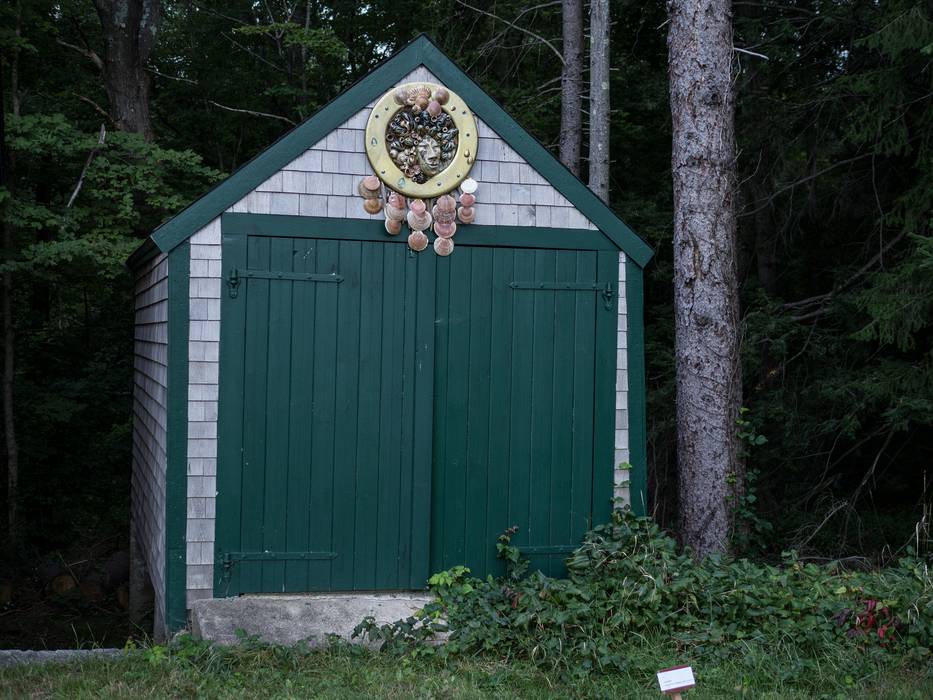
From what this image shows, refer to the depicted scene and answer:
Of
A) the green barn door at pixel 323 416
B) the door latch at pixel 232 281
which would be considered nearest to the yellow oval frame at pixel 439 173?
the green barn door at pixel 323 416

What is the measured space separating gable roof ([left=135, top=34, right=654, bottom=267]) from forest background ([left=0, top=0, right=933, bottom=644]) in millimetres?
1806

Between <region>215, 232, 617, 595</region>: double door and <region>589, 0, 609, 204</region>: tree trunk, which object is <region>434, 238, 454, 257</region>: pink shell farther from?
<region>589, 0, 609, 204</region>: tree trunk

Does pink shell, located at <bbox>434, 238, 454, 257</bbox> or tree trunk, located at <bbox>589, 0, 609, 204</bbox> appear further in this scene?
tree trunk, located at <bbox>589, 0, 609, 204</bbox>

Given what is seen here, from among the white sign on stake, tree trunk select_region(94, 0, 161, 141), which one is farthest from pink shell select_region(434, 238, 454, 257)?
tree trunk select_region(94, 0, 161, 141)

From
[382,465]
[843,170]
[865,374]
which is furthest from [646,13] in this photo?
[382,465]

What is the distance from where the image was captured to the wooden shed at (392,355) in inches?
220

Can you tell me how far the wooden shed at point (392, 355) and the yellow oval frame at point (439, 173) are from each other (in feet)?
0.04

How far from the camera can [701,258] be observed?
6645 mm

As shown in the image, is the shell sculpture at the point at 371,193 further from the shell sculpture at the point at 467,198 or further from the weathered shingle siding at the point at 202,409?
the weathered shingle siding at the point at 202,409

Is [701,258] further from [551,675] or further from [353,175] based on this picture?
[551,675]

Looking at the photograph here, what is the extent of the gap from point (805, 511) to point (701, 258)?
4056 millimetres

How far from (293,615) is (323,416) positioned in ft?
3.91

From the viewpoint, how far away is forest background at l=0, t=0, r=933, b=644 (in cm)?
792

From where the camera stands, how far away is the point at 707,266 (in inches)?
261
